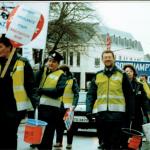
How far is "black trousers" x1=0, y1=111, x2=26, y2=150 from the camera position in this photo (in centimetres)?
725

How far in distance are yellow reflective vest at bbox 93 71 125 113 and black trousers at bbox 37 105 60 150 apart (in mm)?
1033

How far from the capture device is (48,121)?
9703mm

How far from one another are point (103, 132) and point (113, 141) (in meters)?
0.22

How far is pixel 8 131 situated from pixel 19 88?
57 centimetres

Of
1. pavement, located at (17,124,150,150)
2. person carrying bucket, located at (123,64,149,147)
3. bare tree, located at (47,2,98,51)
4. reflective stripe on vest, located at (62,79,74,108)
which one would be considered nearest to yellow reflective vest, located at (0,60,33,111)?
person carrying bucket, located at (123,64,149,147)

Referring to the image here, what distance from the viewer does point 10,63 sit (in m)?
7.53

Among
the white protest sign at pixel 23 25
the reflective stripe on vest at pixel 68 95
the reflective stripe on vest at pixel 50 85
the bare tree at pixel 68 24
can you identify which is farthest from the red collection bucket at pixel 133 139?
the bare tree at pixel 68 24

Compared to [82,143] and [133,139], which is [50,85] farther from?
[82,143]

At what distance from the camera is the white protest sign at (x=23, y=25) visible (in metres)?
7.81

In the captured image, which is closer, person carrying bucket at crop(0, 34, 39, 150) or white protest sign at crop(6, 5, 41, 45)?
person carrying bucket at crop(0, 34, 39, 150)

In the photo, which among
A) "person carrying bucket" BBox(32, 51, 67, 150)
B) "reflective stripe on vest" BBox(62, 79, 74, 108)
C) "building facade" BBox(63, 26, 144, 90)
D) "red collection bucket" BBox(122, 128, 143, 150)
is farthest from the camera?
"building facade" BBox(63, 26, 144, 90)

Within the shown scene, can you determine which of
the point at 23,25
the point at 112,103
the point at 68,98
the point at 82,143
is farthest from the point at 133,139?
the point at 82,143

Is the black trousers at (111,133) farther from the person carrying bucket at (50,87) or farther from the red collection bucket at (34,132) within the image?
the person carrying bucket at (50,87)

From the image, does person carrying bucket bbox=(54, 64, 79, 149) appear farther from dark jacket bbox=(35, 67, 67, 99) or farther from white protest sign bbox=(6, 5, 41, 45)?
white protest sign bbox=(6, 5, 41, 45)
